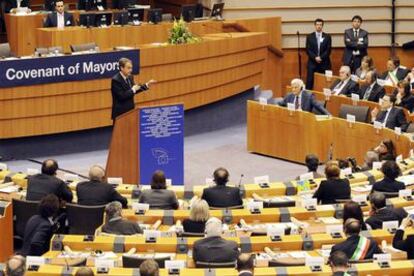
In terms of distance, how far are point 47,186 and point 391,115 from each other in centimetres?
615

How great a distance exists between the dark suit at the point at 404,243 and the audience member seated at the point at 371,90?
7.60 m

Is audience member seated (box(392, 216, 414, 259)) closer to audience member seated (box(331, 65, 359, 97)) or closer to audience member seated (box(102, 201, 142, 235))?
audience member seated (box(102, 201, 142, 235))

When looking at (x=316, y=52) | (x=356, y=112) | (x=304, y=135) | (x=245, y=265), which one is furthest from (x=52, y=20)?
(x=245, y=265)

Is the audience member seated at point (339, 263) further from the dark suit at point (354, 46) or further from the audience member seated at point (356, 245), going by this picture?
the dark suit at point (354, 46)

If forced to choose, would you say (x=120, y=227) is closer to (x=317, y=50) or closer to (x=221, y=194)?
(x=221, y=194)

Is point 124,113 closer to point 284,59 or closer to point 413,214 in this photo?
point 413,214

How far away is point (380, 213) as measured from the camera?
448 inches

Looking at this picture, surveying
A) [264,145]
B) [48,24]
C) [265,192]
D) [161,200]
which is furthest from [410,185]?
[48,24]

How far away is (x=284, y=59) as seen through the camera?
2331 cm

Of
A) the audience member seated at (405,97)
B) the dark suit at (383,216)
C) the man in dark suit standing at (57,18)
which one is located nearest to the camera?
the dark suit at (383,216)

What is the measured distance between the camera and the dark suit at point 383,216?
11297mm

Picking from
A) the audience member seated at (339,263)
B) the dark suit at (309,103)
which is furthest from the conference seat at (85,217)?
the dark suit at (309,103)

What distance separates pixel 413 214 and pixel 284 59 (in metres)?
12.3

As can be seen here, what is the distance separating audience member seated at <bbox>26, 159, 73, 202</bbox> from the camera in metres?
12.6
